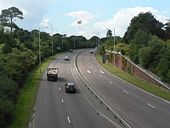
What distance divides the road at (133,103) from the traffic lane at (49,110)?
6.13 metres

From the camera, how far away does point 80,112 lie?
164ft

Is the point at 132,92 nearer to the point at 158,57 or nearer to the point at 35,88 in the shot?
the point at 35,88

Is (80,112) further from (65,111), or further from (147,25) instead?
(147,25)

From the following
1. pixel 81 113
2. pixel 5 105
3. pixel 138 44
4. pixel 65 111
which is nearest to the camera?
pixel 5 105

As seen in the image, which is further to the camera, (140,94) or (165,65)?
(165,65)

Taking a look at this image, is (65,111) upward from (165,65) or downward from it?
downward

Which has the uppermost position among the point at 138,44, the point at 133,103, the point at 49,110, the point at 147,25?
the point at 147,25

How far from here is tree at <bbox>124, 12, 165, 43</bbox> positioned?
13912cm

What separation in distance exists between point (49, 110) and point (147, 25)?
9302cm

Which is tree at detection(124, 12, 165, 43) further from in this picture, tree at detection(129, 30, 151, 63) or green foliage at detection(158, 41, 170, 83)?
green foliage at detection(158, 41, 170, 83)

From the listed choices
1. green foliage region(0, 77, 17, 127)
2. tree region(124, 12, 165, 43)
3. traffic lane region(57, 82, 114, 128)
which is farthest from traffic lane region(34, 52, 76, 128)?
tree region(124, 12, 165, 43)

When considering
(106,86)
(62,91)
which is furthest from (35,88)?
(106,86)

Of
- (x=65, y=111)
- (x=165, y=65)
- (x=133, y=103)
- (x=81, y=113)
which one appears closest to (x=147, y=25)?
(x=165, y=65)

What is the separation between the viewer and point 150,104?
181 ft
